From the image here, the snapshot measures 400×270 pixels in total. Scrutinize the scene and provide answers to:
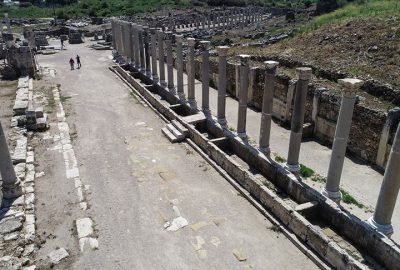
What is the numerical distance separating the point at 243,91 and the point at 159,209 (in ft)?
18.6

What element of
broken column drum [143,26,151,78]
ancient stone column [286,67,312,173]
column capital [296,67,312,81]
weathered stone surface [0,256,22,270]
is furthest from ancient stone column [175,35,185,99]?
weathered stone surface [0,256,22,270]

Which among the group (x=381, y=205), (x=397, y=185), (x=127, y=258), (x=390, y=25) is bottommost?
(x=127, y=258)

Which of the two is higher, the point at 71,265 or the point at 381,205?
the point at 381,205

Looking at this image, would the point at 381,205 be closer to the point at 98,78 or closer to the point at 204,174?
the point at 204,174

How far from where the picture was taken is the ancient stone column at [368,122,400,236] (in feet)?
27.7

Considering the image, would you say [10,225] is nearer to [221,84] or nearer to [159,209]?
[159,209]

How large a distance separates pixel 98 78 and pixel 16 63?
19.6 ft

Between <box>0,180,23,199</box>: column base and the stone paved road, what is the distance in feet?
6.94

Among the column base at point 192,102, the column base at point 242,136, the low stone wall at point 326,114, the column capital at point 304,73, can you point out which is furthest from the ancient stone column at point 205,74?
the column capital at point 304,73

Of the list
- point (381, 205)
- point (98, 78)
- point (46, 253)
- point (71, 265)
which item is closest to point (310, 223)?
point (381, 205)

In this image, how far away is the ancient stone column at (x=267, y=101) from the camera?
40.4 feet

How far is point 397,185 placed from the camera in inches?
341

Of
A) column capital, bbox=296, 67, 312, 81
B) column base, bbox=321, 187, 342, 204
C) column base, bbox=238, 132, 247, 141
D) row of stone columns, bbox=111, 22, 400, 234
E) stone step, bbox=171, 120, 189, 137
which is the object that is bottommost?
stone step, bbox=171, 120, 189, 137

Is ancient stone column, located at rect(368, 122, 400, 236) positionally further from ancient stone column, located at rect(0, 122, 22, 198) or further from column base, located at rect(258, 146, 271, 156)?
ancient stone column, located at rect(0, 122, 22, 198)
